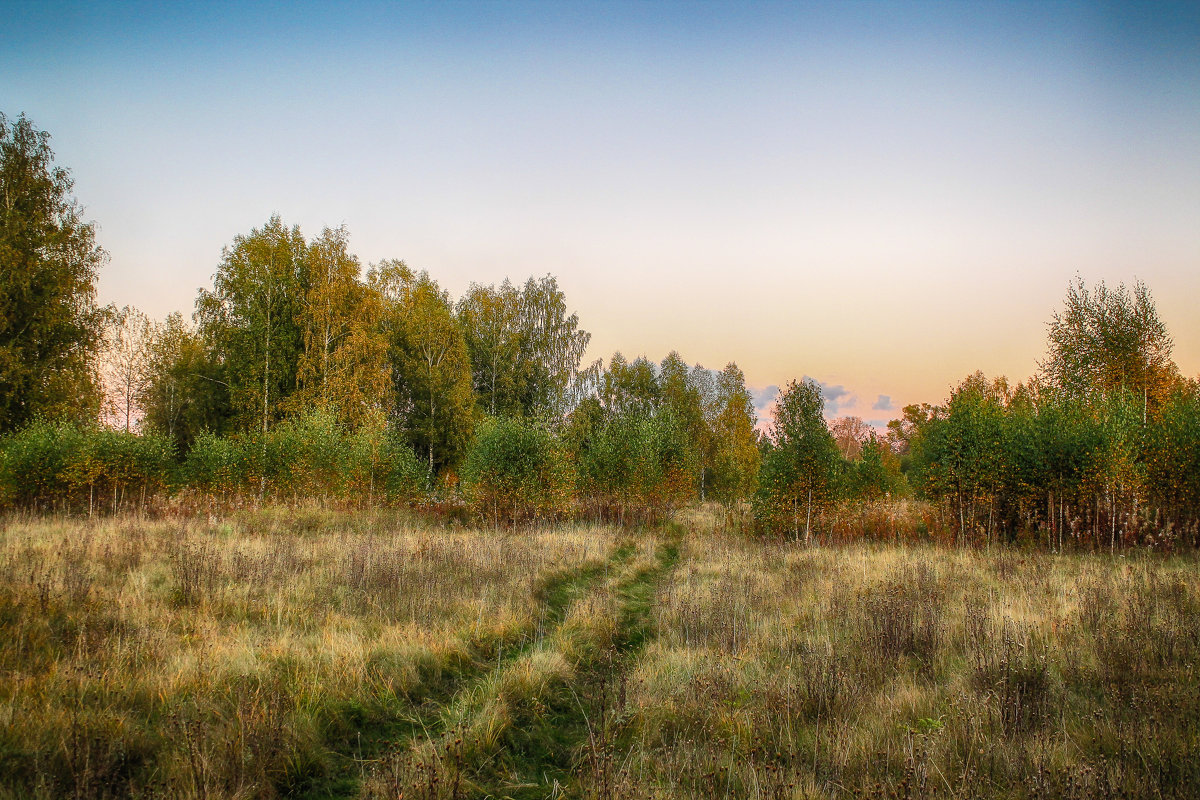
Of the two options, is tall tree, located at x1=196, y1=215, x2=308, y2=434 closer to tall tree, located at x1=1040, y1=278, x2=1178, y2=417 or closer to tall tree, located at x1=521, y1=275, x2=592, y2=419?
tall tree, located at x1=521, y1=275, x2=592, y2=419

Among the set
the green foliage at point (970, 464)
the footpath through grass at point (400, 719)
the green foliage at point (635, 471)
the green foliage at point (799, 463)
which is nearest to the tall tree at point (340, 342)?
the green foliage at point (635, 471)

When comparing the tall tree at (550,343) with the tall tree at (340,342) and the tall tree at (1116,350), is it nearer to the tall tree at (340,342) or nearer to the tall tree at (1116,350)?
the tall tree at (340,342)

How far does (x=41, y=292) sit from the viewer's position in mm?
20500

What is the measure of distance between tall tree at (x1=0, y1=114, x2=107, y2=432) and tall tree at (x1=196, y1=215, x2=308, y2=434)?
522 cm

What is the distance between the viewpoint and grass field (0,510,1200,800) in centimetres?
390

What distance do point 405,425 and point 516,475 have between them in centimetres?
1459

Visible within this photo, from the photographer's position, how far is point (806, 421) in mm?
19438

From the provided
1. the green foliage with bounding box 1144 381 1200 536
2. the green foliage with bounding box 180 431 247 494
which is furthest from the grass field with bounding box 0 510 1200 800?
the green foliage with bounding box 1144 381 1200 536

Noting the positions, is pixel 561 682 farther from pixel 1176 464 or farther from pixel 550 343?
pixel 550 343

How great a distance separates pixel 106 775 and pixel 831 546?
18.4 metres

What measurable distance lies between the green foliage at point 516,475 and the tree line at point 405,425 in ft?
0.30

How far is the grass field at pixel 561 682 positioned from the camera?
3898 millimetres

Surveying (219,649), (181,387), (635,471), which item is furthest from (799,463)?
(181,387)

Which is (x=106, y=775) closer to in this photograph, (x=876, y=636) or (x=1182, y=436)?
(x=876, y=636)
